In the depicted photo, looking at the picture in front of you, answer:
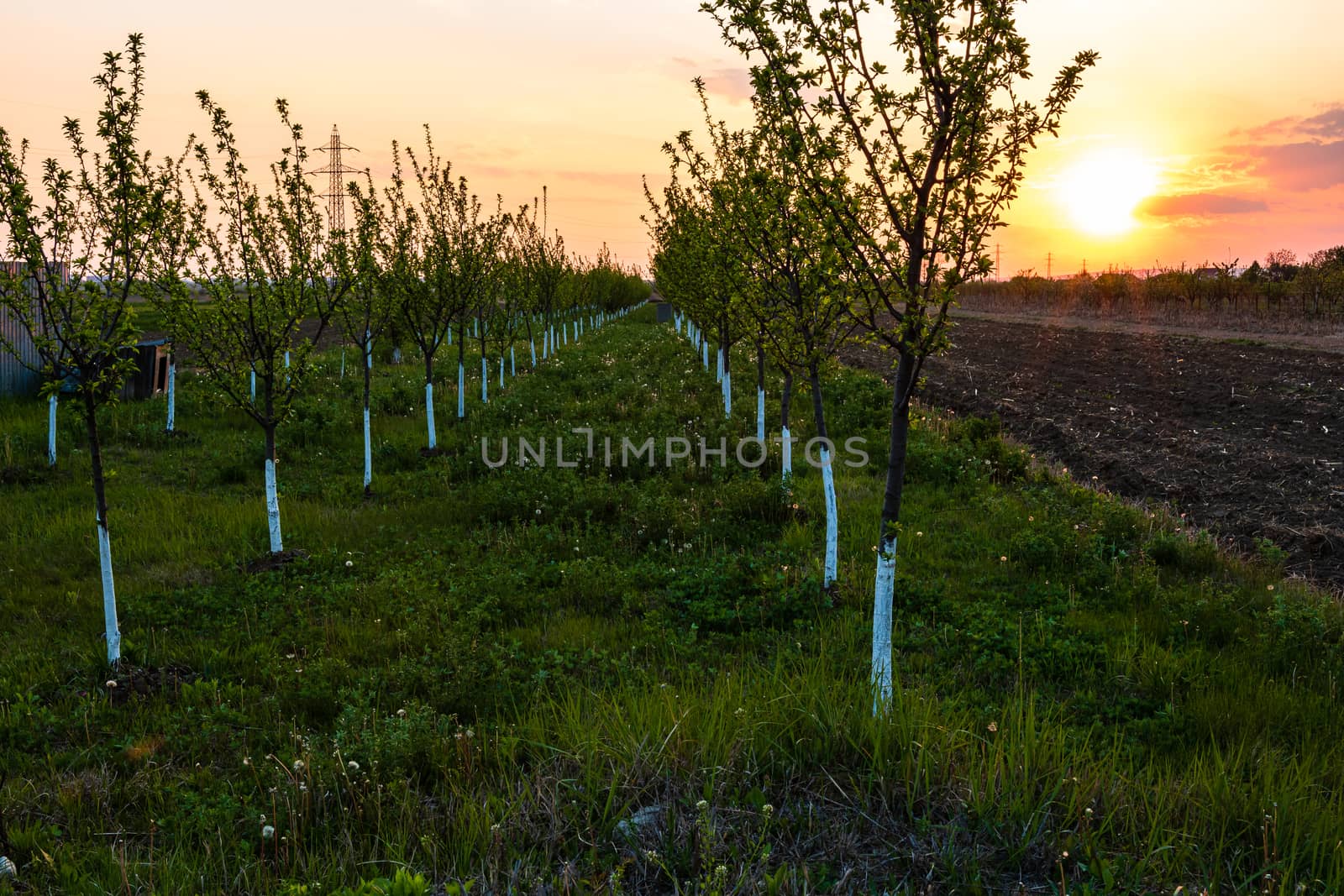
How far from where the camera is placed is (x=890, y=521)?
528cm

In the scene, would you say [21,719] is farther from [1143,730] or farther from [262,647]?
[1143,730]

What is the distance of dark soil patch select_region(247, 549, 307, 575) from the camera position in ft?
29.7

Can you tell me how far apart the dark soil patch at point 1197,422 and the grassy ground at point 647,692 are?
1793 mm

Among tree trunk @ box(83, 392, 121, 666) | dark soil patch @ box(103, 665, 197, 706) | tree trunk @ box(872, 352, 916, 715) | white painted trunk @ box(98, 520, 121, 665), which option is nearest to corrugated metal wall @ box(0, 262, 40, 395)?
tree trunk @ box(83, 392, 121, 666)

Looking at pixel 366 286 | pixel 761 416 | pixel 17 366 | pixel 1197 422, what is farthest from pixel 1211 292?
pixel 17 366

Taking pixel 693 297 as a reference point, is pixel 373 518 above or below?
below

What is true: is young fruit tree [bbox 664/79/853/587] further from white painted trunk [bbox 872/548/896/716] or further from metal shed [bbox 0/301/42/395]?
metal shed [bbox 0/301/42/395]

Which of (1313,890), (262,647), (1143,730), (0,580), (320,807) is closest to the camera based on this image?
(1313,890)

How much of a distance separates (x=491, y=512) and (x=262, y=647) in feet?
14.0

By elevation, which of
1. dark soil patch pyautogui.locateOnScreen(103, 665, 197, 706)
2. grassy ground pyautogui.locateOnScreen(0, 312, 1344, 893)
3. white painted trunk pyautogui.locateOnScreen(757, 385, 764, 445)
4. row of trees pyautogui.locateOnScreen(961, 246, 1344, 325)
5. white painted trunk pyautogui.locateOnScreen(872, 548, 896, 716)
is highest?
row of trees pyautogui.locateOnScreen(961, 246, 1344, 325)

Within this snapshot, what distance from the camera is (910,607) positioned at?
7.66 metres

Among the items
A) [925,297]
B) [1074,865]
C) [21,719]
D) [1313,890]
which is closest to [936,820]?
[1074,865]

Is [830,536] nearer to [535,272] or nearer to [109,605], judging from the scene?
[109,605]

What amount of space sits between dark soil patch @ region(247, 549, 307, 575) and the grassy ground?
223mm
